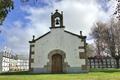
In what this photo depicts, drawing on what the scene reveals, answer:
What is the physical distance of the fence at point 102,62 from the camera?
1811 inches

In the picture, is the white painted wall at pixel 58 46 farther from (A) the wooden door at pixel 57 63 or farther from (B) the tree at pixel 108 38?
(B) the tree at pixel 108 38

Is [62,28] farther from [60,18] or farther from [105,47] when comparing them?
[105,47]

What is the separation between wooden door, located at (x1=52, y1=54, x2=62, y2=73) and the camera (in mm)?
28688

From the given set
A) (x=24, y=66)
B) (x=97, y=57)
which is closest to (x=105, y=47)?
(x=97, y=57)

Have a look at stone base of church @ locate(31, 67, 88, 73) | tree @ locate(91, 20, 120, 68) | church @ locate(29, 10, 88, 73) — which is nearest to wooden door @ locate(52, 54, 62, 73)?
church @ locate(29, 10, 88, 73)

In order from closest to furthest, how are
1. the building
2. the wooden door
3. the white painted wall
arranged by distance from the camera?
the white painted wall
the wooden door
the building

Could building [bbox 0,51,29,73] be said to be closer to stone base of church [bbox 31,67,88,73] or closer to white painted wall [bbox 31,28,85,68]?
stone base of church [bbox 31,67,88,73]

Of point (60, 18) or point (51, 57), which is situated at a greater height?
point (60, 18)

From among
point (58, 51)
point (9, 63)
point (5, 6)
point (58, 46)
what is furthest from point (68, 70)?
point (9, 63)

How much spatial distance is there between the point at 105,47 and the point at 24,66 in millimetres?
18765

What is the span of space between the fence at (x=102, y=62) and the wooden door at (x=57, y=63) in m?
18.2

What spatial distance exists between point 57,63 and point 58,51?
1.44m

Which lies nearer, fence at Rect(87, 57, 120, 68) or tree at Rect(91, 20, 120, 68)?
tree at Rect(91, 20, 120, 68)

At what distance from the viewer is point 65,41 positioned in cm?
2878
